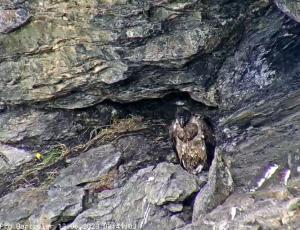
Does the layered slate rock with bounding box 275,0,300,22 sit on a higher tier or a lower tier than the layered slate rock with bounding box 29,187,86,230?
higher

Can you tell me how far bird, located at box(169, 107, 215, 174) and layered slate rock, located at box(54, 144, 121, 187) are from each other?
0.89m

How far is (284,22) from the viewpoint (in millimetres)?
5742

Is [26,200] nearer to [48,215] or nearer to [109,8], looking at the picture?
[48,215]

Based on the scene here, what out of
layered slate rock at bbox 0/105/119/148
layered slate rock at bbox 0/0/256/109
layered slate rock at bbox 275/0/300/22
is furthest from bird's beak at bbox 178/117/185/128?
layered slate rock at bbox 275/0/300/22

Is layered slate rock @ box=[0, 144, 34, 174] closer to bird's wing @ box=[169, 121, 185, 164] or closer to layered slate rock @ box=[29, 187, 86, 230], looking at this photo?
layered slate rock @ box=[29, 187, 86, 230]

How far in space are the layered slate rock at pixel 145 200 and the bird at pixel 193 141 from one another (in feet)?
0.75

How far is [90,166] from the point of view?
22.1 feet

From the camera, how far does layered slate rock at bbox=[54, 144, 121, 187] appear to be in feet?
21.6

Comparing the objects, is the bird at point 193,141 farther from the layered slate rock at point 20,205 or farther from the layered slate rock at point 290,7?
the layered slate rock at point 20,205

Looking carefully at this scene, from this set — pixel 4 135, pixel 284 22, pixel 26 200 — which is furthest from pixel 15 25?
pixel 284 22

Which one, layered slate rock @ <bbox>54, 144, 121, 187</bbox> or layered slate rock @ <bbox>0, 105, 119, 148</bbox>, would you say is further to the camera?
layered slate rock @ <bbox>0, 105, 119, 148</bbox>

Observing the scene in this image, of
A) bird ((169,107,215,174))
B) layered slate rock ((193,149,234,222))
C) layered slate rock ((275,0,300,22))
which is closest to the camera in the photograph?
layered slate rock ((275,0,300,22))

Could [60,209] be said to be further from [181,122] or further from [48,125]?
[181,122]

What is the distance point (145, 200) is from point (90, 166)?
1173 mm
